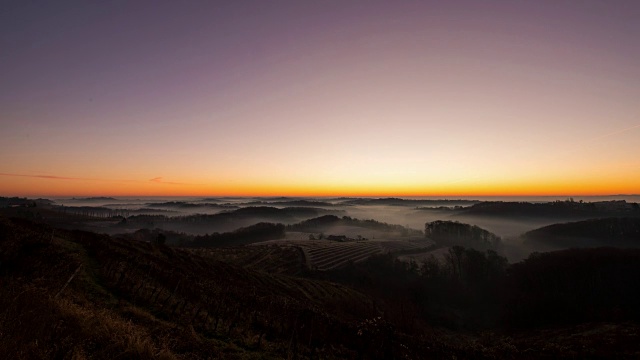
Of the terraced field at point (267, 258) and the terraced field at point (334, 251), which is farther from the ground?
the terraced field at point (267, 258)

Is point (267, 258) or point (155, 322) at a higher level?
point (155, 322)

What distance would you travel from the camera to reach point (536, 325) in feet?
245

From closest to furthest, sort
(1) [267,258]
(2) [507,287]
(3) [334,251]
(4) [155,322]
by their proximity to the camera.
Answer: (4) [155,322] < (2) [507,287] < (1) [267,258] < (3) [334,251]

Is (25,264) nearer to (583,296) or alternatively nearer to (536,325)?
(536,325)

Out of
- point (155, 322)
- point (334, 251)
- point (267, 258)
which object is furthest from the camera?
point (334, 251)

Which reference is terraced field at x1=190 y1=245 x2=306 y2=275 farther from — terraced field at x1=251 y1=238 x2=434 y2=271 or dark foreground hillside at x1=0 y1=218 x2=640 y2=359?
dark foreground hillside at x1=0 y1=218 x2=640 y2=359

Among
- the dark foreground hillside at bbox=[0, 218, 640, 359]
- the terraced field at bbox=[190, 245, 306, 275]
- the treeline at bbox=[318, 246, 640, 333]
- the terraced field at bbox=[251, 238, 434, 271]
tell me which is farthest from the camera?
the terraced field at bbox=[251, 238, 434, 271]

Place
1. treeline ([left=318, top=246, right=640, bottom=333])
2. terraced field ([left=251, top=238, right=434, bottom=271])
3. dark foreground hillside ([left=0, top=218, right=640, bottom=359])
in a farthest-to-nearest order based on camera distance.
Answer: terraced field ([left=251, top=238, right=434, bottom=271]) → treeline ([left=318, top=246, right=640, bottom=333]) → dark foreground hillside ([left=0, top=218, right=640, bottom=359])

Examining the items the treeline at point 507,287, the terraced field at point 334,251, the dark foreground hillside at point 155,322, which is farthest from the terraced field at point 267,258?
the dark foreground hillside at point 155,322

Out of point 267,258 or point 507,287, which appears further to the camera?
point 267,258

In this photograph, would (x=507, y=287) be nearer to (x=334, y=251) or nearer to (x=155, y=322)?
(x=334, y=251)

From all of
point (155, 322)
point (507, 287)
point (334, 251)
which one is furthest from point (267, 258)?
point (155, 322)

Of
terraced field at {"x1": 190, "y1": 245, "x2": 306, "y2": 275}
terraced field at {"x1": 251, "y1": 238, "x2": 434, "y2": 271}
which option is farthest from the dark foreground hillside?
terraced field at {"x1": 251, "y1": 238, "x2": 434, "y2": 271}

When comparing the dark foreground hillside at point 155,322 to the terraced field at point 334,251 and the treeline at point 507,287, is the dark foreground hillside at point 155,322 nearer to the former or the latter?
the treeline at point 507,287
